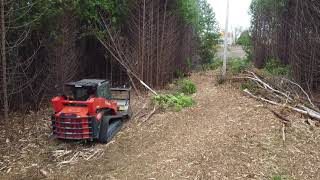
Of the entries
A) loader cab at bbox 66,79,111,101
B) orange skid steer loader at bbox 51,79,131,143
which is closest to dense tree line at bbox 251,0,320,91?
orange skid steer loader at bbox 51,79,131,143

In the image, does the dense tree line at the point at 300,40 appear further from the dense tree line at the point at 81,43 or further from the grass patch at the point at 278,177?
the grass patch at the point at 278,177

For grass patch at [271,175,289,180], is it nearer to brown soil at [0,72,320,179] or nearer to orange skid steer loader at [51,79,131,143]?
brown soil at [0,72,320,179]

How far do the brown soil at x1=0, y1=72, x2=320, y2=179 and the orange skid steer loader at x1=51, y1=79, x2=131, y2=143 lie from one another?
0.35 metres

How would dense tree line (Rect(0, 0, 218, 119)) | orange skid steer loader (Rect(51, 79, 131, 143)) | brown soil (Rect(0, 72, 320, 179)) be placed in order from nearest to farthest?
1. brown soil (Rect(0, 72, 320, 179))
2. orange skid steer loader (Rect(51, 79, 131, 143))
3. dense tree line (Rect(0, 0, 218, 119))

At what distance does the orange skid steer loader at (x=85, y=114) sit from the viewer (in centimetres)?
675

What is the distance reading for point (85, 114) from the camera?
270 inches

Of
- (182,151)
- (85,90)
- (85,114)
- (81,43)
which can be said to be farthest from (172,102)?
(81,43)

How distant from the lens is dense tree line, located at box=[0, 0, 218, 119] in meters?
8.98

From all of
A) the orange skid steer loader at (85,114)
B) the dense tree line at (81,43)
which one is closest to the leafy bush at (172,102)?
the orange skid steer loader at (85,114)

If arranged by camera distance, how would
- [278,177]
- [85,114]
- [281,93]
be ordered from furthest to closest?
[281,93]
[85,114]
[278,177]

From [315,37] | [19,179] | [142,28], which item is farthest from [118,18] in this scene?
[19,179]

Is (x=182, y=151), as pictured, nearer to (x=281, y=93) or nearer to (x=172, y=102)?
(x=172, y=102)

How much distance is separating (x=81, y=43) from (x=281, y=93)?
718 cm

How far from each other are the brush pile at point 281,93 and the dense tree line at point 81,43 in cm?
398
